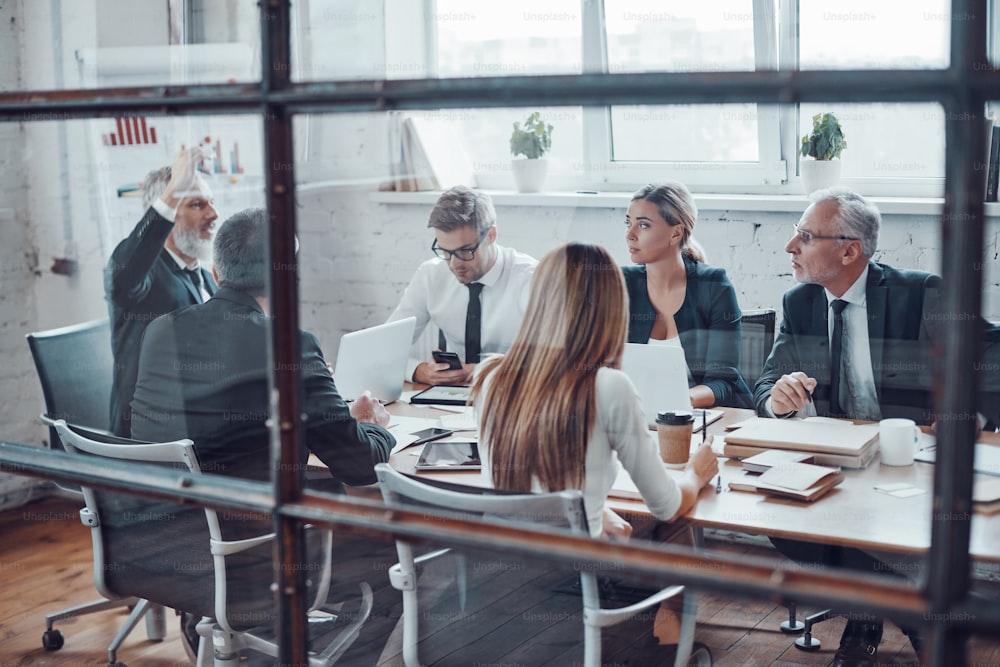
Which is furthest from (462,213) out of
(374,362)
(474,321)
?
(374,362)

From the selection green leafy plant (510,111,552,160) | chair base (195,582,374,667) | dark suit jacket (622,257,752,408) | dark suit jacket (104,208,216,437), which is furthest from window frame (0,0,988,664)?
green leafy plant (510,111,552,160)

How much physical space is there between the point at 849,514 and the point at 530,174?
2379 millimetres

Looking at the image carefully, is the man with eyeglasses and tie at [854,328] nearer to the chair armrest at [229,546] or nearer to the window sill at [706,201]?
the window sill at [706,201]

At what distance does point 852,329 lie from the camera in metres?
2.96

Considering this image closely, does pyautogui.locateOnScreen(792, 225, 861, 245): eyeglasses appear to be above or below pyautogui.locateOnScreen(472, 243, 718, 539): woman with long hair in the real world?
above

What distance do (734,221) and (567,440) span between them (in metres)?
1.95

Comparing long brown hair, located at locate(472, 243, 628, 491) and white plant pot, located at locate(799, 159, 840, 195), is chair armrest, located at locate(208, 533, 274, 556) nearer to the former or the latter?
long brown hair, located at locate(472, 243, 628, 491)

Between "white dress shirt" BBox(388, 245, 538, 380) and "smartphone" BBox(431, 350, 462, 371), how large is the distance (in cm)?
17

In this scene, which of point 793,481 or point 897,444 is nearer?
point 793,481

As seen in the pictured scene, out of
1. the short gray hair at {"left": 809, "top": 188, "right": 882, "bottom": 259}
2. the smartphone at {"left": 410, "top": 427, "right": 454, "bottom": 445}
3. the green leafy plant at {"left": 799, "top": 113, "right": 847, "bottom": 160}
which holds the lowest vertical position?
the smartphone at {"left": 410, "top": 427, "right": 454, "bottom": 445}

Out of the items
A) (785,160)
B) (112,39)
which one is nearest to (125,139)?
(112,39)

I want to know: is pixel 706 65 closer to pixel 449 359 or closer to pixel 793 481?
pixel 449 359

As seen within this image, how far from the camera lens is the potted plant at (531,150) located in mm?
4016

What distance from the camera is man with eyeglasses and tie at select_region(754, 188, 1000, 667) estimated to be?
2.89 metres
